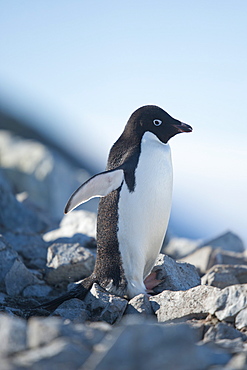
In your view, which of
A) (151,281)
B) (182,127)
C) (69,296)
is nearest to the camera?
(69,296)

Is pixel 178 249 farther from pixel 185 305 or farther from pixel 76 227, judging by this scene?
pixel 185 305

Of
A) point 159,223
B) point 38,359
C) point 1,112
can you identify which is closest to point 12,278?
point 159,223

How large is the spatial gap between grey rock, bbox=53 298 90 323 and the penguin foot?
671 mm

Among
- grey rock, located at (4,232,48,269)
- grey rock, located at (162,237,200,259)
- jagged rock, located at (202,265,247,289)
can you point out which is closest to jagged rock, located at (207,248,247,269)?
grey rock, located at (162,237,200,259)

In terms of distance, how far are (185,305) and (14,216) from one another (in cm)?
507

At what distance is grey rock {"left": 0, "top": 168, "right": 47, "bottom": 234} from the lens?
8094 mm

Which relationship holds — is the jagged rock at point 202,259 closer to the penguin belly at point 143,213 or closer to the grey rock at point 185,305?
the penguin belly at point 143,213

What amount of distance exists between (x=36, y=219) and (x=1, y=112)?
23.9m

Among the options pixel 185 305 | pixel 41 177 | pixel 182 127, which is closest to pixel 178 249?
pixel 182 127

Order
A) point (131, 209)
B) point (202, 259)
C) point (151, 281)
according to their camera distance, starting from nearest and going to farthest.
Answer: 1. point (131, 209)
2. point (151, 281)
3. point (202, 259)

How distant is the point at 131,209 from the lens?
4.43 meters

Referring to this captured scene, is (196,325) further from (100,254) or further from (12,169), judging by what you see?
(12,169)

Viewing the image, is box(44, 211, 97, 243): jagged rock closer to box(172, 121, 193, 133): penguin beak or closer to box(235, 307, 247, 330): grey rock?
box(172, 121, 193, 133): penguin beak

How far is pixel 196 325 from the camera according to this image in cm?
313
